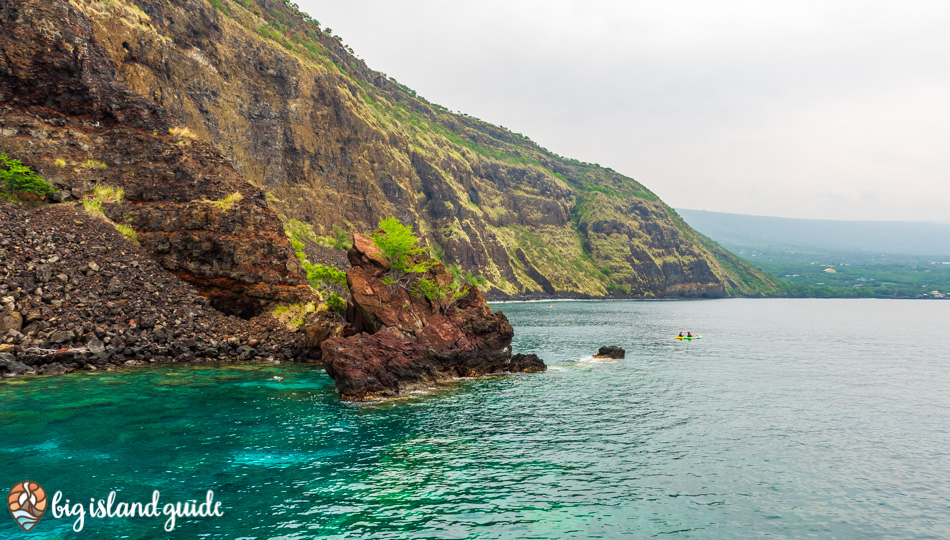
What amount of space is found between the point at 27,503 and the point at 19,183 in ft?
175

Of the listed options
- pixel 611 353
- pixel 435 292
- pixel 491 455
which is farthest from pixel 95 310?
pixel 611 353

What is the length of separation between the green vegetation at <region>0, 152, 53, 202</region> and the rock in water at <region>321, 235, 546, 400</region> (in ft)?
121

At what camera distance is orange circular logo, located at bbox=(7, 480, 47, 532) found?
57.4ft

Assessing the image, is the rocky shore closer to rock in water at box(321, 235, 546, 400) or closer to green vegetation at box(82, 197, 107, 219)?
green vegetation at box(82, 197, 107, 219)

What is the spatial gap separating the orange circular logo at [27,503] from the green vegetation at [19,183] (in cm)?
5033

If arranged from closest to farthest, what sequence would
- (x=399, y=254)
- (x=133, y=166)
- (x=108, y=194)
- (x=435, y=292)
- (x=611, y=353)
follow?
(x=399, y=254) < (x=435, y=292) < (x=108, y=194) < (x=133, y=166) < (x=611, y=353)

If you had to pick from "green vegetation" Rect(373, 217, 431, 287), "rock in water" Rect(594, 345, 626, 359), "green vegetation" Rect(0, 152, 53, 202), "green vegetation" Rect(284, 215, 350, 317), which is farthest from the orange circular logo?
"rock in water" Rect(594, 345, 626, 359)

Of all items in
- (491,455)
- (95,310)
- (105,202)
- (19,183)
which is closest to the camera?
(491,455)

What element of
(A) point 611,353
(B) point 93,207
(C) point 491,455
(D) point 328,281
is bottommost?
(A) point 611,353

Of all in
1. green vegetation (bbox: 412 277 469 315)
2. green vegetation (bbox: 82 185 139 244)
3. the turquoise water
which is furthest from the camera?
green vegetation (bbox: 412 277 469 315)

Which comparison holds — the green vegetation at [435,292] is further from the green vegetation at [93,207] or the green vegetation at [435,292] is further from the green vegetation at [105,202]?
the green vegetation at [93,207]

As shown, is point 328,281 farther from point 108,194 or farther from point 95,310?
point 95,310

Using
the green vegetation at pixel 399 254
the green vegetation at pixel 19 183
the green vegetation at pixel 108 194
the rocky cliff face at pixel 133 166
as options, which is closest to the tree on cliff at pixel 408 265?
the green vegetation at pixel 399 254

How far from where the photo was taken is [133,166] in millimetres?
63250
